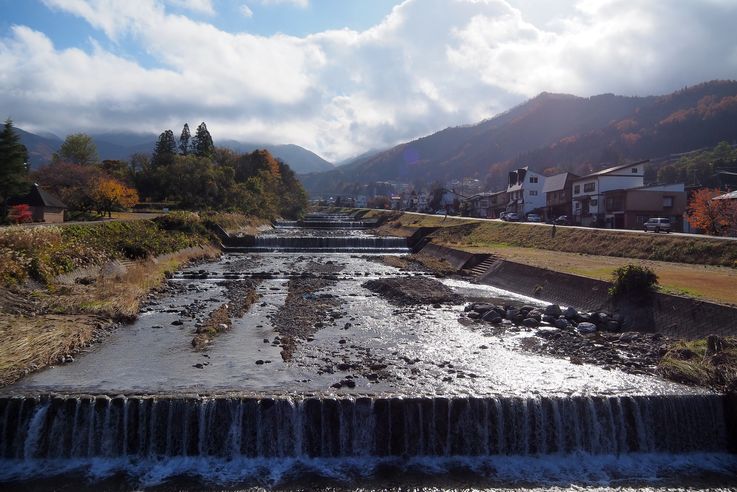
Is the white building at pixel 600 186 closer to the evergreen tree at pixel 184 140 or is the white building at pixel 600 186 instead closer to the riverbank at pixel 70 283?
the riverbank at pixel 70 283

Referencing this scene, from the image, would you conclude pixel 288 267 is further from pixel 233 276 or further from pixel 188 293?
pixel 188 293

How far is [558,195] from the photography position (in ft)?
197

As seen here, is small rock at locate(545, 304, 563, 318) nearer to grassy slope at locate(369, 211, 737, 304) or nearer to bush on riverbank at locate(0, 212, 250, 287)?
grassy slope at locate(369, 211, 737, 304)

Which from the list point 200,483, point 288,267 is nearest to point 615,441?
point 200,483

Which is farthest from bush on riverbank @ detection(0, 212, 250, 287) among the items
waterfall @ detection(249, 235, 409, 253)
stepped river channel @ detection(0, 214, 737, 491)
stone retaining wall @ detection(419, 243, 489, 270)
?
stone retaining wall @ detection(419, 243, 489, 270)

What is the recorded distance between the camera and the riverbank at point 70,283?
41.6ft

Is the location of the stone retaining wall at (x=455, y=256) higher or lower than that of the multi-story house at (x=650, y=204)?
lower

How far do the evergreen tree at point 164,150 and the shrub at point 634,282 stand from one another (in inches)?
2711

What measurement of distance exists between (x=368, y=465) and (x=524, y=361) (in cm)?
577

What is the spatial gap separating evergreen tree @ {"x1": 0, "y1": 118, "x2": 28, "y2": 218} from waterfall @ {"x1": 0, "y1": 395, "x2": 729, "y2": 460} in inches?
1172

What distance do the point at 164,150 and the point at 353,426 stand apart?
7854 centimetres

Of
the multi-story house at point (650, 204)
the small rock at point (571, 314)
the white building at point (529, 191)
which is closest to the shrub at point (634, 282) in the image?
the small rock at point (571, 314)

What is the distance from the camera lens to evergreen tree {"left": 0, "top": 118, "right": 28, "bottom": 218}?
33000mm

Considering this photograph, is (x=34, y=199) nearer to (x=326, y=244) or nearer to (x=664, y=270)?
(x=326, y=244)
